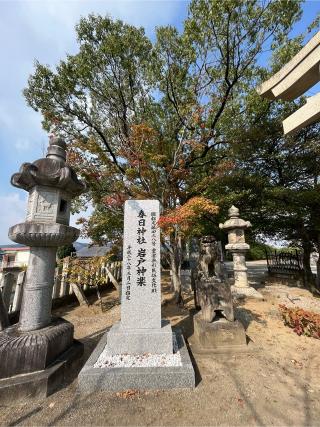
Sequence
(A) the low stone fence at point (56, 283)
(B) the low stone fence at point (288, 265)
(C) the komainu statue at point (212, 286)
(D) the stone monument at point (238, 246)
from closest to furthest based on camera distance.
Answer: (C) the komainu statue at point (212, 286) → (A) the low stone fence at point (56, 283) → (D) the stone monument at point (238, 246) → (B) the low stone fence at point (288, 265)

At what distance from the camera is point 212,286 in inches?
185

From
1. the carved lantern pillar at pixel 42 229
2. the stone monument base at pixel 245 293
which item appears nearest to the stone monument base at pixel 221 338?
the carved lantern pillar at pixel 42 229

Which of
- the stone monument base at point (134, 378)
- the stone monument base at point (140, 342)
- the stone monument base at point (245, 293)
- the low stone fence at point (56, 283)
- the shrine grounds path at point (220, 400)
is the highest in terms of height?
the low stone fence at point (56, 283)

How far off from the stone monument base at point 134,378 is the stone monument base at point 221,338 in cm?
121

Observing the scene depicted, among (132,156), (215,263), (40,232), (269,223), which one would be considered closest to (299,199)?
(269,223)

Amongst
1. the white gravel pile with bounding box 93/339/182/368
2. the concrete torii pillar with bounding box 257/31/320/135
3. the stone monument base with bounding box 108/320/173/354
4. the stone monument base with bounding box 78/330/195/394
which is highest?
the concrete torii pillar with bounding box 257/31/320/135

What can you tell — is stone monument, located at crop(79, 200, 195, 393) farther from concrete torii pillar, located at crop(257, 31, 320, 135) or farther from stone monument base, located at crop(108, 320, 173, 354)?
concrete torii pillar, located at crop(257, 31, 320, 135)

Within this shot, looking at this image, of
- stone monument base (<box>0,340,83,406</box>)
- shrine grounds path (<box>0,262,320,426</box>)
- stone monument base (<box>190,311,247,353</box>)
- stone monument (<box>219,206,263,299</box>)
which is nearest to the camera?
shrine grounds path (<box>0,262,320,426</box>)

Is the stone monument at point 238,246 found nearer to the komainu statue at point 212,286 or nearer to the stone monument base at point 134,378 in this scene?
the komainu statue at point 212,286

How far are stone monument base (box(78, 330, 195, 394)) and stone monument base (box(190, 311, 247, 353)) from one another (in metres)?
1.21

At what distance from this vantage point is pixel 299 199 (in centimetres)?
845

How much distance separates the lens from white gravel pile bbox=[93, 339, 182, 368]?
3.22 m

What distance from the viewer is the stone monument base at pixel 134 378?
297 centimetres

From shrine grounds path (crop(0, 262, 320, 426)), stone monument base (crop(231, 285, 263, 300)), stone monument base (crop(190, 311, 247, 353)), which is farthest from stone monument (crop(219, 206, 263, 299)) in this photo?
stone monument base (crop(190, 311, 247, 353))
